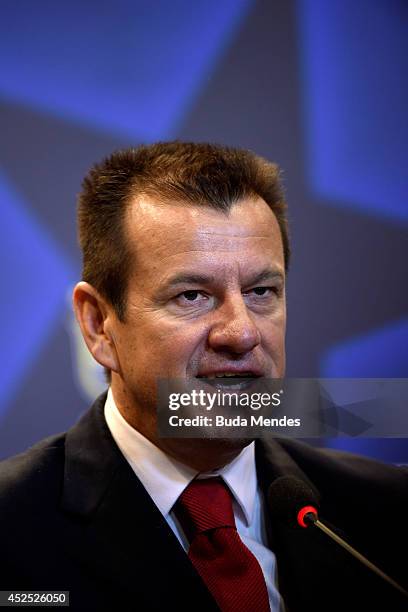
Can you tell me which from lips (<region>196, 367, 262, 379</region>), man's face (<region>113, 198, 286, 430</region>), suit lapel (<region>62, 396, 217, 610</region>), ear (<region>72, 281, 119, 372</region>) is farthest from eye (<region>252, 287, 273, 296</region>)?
suit lapel (<region>62, 396, 217, 610</region>)

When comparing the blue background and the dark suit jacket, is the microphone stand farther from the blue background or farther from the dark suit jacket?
the blue background

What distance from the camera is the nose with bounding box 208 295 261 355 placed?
1026mm

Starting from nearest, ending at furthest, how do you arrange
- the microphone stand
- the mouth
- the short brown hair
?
the microphone stand → the mouth → the short brown hair

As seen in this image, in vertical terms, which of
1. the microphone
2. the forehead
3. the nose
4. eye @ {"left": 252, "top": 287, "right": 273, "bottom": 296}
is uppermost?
the forehead

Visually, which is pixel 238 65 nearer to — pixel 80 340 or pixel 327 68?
pixel 327 68

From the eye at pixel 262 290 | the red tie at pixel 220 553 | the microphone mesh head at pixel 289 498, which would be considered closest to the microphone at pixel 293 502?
the microphone mesh head at pixel 289 498

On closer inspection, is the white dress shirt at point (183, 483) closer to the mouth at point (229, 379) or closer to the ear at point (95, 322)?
the ear at point (95, 322)

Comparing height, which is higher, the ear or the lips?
the ear

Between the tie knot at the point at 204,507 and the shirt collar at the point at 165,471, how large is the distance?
0.01 meters

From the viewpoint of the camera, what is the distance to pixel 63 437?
126cm

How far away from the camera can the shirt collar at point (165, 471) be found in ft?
3.78

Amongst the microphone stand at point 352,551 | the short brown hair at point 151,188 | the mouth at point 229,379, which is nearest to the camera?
the microphone stand at point 352,551

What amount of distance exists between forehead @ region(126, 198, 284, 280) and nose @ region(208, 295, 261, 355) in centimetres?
7

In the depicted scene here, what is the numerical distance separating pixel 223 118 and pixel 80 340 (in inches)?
19.1
